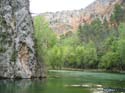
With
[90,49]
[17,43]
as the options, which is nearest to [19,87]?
[17,43]

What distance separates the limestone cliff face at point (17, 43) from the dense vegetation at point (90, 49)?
19.2m

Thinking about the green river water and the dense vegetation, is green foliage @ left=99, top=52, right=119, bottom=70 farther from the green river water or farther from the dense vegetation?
the green river water

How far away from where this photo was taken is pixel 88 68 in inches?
6033

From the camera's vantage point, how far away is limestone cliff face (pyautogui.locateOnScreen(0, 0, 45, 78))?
7644 centimetres

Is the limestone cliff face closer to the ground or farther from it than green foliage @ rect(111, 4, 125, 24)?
closer to the ground

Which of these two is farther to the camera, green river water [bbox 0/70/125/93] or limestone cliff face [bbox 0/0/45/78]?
limestone cliff face [bbox 0/0/45/78]

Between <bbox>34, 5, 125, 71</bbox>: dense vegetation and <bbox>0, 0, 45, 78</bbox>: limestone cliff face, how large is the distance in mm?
19150

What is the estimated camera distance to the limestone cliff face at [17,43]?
76438 mm

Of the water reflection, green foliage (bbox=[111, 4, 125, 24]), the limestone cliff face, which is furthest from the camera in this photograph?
green foliage (bbox=[111, 4, 125, 24])

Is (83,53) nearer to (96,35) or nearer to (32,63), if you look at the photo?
(96,35)

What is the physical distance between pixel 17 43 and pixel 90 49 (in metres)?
77.6

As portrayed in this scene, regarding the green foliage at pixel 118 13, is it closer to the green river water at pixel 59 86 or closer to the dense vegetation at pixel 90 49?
the dense vegetation at pixel 90 49

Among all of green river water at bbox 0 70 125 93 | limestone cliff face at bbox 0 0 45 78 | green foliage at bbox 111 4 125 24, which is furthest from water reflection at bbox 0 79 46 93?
green foliage at bbox 111 4 125 24

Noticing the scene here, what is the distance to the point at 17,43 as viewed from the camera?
259 feet
